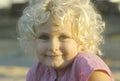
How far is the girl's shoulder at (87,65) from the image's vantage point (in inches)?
115

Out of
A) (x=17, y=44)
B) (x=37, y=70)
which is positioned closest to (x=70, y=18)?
(x=37, y=70)

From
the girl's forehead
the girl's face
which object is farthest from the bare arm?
the girl's forehead

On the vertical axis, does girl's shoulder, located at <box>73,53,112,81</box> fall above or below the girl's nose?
below

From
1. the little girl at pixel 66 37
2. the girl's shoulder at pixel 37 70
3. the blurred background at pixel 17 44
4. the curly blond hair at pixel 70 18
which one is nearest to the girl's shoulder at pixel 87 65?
the little girl at pixel 66 37

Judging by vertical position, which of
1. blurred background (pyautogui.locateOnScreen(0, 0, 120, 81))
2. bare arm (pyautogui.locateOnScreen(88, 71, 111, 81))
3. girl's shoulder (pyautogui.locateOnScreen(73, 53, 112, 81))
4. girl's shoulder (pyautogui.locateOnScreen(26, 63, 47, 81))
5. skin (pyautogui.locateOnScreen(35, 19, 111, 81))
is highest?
skin (pyautogui.locateOnScreen(35, 19, 111, 81))

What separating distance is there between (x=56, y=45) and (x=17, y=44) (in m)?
10.4

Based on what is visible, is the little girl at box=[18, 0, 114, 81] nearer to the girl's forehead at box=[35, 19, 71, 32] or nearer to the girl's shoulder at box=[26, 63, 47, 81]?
the girl's forehead at box=[35, 19, 71, 32]

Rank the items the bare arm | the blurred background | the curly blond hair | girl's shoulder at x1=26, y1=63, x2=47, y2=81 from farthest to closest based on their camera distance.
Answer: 1. the blurred background
2. girl's shoulder at x1=26, y1=63, x2=47, y2=81
3. the curly blond hair
4. the bare arm

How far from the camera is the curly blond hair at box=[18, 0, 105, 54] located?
9.78ft

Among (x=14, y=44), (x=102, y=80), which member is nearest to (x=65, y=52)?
(x=102, y=80)

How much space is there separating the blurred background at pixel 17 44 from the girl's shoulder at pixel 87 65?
32.5 inches

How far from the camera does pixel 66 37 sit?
2.97m

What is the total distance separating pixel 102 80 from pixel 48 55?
36 centimetres

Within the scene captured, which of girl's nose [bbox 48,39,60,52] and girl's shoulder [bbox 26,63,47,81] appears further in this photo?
girl's shoulder [bbox 26,63,47,81]
